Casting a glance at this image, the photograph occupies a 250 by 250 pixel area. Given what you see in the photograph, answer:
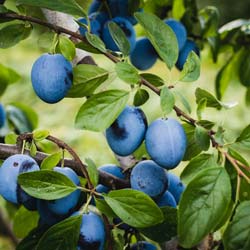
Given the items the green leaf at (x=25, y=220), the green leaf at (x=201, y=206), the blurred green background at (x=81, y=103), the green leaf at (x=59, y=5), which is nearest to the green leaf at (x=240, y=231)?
the green leaf at (x=201, y=206)

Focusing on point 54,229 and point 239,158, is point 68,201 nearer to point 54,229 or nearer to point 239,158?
point 54,229

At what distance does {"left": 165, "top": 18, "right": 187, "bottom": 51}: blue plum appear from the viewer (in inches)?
31.5

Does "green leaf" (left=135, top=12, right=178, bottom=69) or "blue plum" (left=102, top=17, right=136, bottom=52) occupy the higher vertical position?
"green leaf" (left=135, top=12, right=178, bottom=69)

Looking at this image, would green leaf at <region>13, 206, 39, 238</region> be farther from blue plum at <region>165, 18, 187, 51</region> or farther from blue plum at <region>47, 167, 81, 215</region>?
blue plum at <region>165, 18, 187, 51</region>

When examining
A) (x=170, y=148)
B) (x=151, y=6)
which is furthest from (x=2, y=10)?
(x=151, y=6)

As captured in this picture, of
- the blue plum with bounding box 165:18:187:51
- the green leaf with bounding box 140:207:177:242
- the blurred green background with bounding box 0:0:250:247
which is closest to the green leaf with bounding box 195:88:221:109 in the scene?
the green leaf with bounding box 140:207:177:242

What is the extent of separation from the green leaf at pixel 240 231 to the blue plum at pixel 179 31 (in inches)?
14.8

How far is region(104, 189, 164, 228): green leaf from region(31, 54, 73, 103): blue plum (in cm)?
12

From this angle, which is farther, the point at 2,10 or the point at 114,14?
the point at 114,14

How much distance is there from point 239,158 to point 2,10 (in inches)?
10.5

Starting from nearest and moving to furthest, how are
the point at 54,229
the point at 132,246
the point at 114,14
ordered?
the point at 54,229 → the point at 132,246 → the point at 114,14

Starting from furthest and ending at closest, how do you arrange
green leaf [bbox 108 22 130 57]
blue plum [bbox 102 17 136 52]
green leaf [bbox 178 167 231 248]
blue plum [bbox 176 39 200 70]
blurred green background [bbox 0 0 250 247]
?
blurred green background [bbox 0 0 250 247] < blue plum [bbox 176 39 200 70] < blue plum [bbox 102 17 136 52] < green leaf [bbox 108 22 130 57] < green leaf [bbox 178 167 231 248]

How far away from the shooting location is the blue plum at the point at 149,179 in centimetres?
57

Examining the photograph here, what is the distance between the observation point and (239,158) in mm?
510
